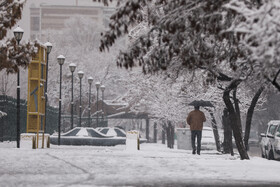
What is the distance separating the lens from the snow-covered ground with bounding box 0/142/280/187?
39.8ft

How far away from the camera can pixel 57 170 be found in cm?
1437

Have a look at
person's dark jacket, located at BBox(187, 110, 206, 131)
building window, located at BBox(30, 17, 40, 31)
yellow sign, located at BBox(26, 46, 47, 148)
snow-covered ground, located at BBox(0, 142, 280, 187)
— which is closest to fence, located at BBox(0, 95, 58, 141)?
yellow sign, located at BBox(26, 46, 47, 148)

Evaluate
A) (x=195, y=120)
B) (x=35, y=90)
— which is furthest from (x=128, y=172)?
(x=35, y=90)

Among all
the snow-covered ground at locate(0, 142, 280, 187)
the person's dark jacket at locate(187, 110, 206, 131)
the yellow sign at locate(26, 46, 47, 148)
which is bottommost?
the snow-covered ground at locate(0, 142, 280, 187)

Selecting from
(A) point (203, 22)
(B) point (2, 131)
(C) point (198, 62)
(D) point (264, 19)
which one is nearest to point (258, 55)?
(D) point (264, 19)

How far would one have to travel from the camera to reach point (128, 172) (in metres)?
14.4

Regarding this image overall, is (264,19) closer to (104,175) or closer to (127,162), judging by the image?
(104,175)

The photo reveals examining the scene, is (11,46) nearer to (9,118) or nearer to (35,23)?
(9,118)

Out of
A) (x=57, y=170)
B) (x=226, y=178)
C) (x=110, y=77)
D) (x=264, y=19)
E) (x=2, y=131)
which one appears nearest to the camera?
(x=264, y=19)

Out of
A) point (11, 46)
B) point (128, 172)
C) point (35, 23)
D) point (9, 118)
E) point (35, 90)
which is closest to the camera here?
point (128, 172)

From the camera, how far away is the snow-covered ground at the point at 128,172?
12141 millimetres

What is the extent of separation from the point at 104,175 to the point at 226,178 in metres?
2.32

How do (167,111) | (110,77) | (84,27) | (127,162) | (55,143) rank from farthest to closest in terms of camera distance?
(84,27) → (110,77) → (167,111) → (55,143) → (127,162)

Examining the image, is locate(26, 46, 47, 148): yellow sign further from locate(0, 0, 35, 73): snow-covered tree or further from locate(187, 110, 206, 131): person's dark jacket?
locate(0, 0, 35, 73): snow-covered tree
